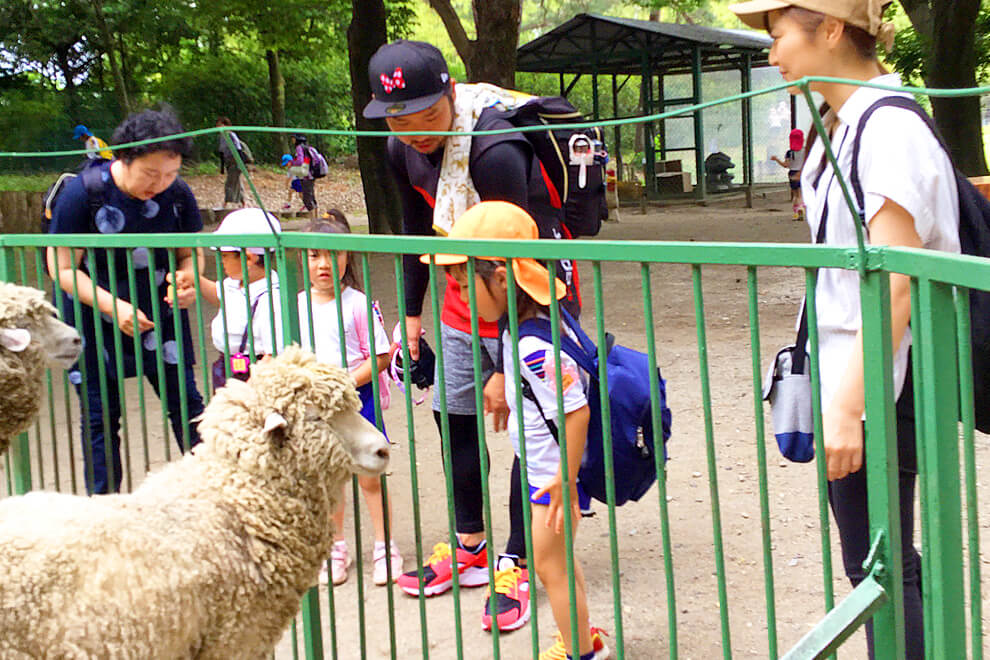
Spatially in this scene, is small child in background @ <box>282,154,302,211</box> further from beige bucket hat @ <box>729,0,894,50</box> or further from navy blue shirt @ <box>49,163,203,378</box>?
beige bucket hat @ <box>729,0,894,50</box>

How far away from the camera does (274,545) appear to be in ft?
7.63

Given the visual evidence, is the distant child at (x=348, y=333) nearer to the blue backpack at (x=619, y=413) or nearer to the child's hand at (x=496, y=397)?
the child's hand at (x=496, y=397)

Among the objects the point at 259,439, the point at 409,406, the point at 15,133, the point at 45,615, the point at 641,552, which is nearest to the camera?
the point at 45,615

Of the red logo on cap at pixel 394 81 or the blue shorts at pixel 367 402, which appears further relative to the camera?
the blue shorts at pixel 367 402

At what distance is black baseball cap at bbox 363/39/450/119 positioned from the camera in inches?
134

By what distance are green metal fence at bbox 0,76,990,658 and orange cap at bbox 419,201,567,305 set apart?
0.21 metres

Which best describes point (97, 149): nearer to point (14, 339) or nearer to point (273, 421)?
point (14, 339)

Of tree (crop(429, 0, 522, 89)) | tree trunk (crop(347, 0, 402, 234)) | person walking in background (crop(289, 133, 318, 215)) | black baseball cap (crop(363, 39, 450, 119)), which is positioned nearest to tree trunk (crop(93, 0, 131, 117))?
person walking in background (crop(289, 133, 318, 215))

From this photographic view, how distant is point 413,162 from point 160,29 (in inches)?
1014

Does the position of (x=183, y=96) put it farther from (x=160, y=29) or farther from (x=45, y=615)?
(x=45, y=615)

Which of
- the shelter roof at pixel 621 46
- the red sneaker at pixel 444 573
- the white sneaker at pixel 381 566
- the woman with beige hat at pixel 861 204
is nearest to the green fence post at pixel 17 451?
the white sneaker at pixel 381 566

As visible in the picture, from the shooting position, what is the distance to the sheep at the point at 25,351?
2.97 meters

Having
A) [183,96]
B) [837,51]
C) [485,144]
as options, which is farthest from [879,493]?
[183,96]

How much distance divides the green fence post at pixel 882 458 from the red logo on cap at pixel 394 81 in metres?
1.97
